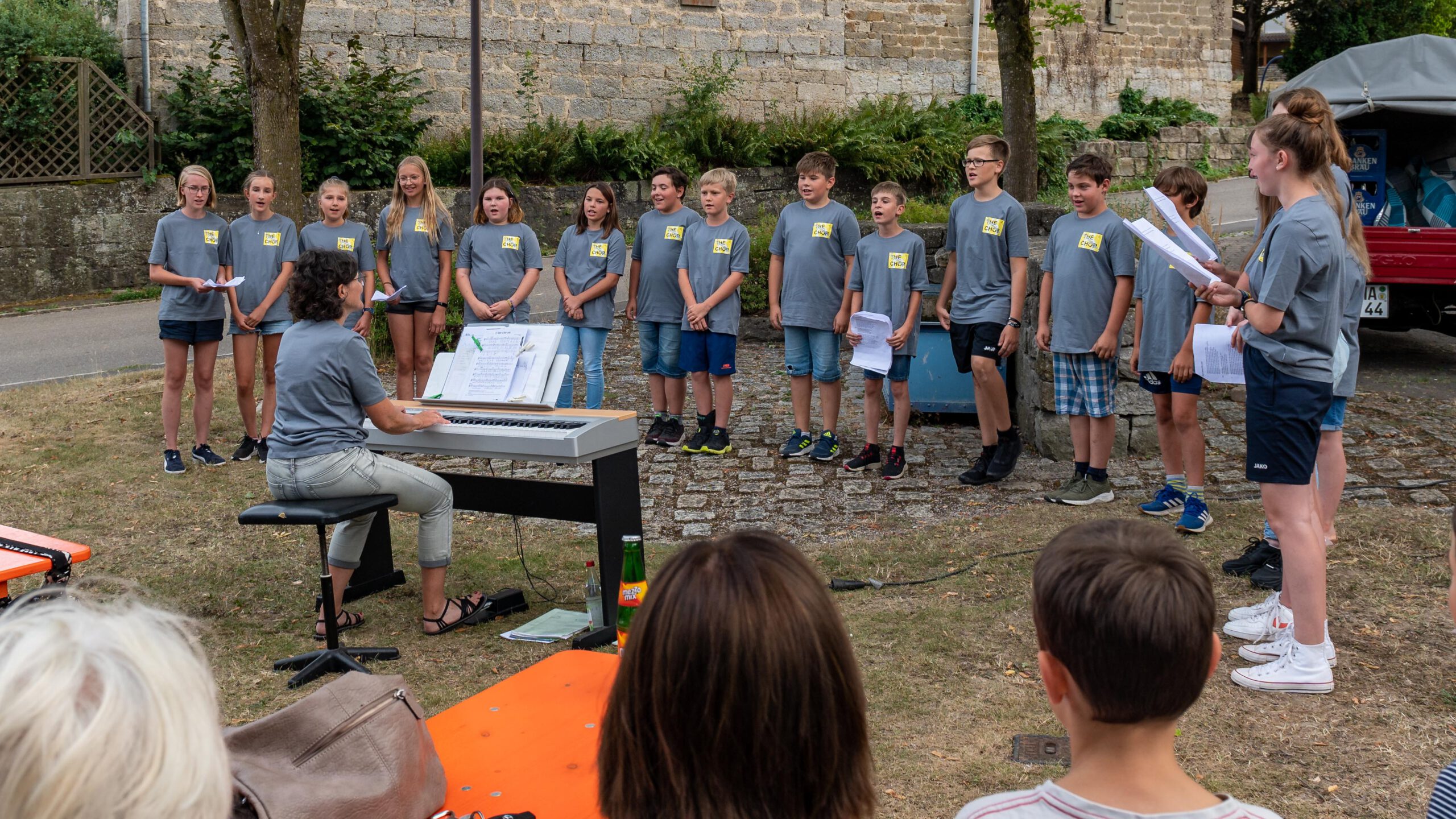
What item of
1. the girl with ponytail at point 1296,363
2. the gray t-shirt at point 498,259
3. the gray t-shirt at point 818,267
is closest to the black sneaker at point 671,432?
the gray t-shirt at point 818,267

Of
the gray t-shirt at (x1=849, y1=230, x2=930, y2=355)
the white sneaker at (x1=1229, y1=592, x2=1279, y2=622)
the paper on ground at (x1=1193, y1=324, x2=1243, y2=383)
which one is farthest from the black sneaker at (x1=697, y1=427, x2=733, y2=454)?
the white sneaker at (x1=1229, y1=592, x2=1279, y2=622)

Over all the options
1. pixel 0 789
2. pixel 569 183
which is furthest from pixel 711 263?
pixel 569 183

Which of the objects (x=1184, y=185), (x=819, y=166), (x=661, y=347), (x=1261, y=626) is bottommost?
(x=1261, y=626)

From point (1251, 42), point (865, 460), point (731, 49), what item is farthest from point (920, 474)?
point (1251, 42)

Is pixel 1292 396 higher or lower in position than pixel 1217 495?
higher

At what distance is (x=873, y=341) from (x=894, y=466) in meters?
0.77

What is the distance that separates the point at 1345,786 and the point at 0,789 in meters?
3.50

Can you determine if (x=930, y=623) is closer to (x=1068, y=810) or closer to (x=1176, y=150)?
(x=1068, y=810)

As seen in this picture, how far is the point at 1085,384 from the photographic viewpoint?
6.78 m

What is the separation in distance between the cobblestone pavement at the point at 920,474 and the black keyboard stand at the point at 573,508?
1.06 meters

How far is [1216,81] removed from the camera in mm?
25734

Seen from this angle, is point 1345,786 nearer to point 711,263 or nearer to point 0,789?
point 0,789

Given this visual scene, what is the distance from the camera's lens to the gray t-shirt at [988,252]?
715cm

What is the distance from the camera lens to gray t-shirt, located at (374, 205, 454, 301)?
8.36 meters
